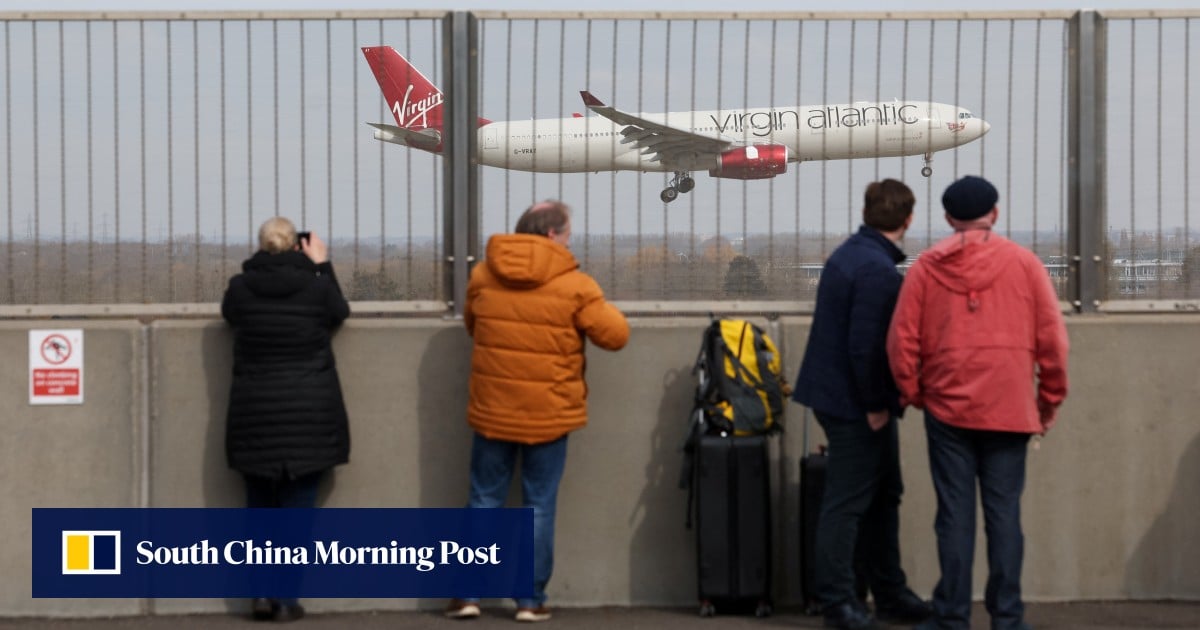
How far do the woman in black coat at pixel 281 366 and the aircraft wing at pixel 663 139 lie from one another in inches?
56.2

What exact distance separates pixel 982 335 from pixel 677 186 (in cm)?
179

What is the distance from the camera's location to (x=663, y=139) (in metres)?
6.75

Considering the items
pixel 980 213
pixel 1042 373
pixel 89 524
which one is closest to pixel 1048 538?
pixel 1042 373

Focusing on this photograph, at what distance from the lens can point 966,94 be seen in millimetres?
6602

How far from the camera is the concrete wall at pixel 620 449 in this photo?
6.48m

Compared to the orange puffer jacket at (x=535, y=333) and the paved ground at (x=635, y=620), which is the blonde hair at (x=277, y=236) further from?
the paved ground at (x=635, y=620)

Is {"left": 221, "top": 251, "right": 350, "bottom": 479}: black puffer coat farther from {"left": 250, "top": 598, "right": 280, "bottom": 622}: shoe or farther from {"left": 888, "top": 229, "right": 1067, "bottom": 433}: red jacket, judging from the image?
{"left": 888, "top": 229, "right": 1067, "bottom": 433}: red jacket

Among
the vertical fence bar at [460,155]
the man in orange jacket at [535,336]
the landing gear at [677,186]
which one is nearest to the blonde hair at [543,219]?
the man in orange jacket at [535,336]

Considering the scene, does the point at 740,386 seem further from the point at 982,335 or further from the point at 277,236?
the point at 277,236

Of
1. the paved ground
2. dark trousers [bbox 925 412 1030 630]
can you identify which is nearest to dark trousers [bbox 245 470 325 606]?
the paved ground

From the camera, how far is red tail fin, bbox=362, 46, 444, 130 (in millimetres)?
6555

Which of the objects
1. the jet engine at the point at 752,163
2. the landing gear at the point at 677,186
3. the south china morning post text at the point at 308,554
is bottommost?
the south china morning post text at the point at 308,554

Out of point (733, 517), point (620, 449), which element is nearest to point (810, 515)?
point (733, 517)

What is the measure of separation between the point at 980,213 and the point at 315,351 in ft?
8.62
